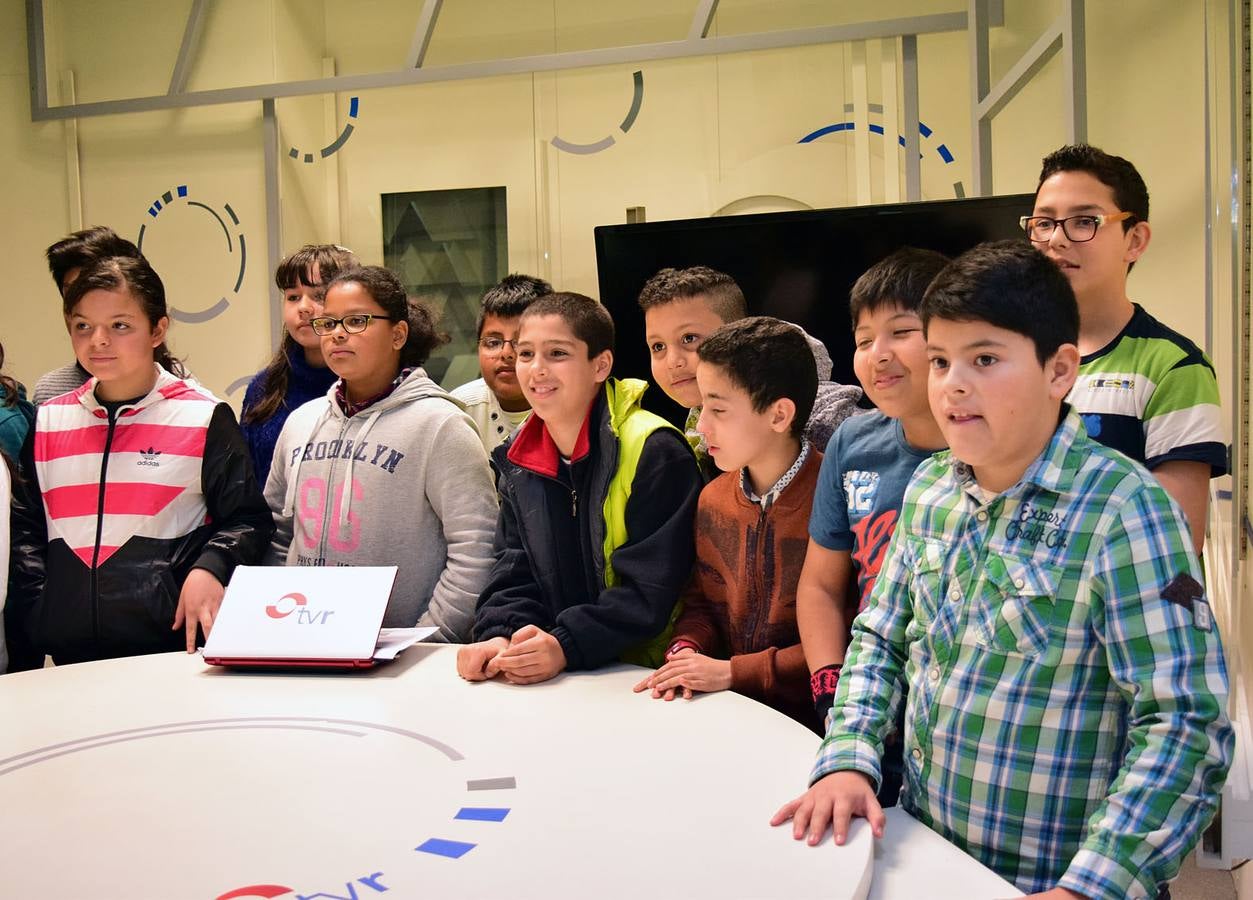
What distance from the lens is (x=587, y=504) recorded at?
210cm

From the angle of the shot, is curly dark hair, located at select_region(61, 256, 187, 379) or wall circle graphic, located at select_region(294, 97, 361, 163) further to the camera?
wall circle graphic, located at select_region(294, 97, 361, 163)

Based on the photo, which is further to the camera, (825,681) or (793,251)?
(793,251)

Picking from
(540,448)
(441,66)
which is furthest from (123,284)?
(441,66)

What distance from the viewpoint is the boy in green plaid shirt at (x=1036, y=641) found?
3.59 feet

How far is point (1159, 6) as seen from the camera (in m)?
2.62

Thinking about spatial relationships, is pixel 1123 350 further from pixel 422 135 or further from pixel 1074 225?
pixel 422 135

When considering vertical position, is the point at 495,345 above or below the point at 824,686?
above

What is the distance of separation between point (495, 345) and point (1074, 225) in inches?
75.2

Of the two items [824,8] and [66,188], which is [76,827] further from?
[66,188]

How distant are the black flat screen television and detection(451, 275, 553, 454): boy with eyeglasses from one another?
0.45 m

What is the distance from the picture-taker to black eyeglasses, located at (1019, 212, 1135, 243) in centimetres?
186

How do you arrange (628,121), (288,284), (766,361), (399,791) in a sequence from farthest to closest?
1. (628,121)
2. (288,284)
3. (766,361)
4. (399,791)

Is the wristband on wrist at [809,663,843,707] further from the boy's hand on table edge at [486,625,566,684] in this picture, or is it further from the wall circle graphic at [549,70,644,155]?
the wall circle graphic at [549,70,644,155]

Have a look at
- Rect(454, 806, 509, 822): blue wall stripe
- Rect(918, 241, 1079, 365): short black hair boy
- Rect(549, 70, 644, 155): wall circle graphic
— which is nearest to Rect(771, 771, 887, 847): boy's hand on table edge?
Rect(454, 806, 509, 822): blue wall stripe
